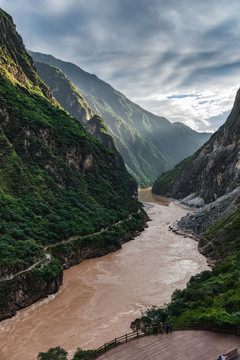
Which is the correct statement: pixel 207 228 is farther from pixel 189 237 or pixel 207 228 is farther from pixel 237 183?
pixel 237 183

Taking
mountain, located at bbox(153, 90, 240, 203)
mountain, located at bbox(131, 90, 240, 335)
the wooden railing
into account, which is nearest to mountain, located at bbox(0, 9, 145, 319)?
mountain, located at bbox(131, 90, 240, 335)

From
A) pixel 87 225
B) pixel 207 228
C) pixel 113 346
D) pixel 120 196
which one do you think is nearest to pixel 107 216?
pixel 87 225

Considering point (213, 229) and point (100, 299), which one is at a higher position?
point (213, 229)

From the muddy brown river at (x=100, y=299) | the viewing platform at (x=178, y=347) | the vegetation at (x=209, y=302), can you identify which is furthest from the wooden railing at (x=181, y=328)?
the muddy brown river at (x=100, y=299)

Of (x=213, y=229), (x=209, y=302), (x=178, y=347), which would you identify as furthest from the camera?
(x=213, y=229)

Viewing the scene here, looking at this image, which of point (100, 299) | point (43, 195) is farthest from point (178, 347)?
point (43, 195)

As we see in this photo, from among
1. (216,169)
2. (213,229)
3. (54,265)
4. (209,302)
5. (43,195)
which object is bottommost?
(54,265)

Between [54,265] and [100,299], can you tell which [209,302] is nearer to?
[100,299]

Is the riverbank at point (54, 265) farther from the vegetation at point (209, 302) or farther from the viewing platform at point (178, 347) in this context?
the viewing platform at point (178, 347)
